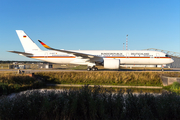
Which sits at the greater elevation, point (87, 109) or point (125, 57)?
point (125, 57)

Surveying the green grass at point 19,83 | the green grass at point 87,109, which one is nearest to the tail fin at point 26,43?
the green grass at point 19,83

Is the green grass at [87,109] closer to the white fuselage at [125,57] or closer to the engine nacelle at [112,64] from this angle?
the engine nacelle at [112,64]

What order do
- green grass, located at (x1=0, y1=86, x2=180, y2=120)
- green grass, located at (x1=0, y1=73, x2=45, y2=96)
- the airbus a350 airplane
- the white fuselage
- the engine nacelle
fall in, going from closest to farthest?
green grass, located at (x1=0, y1=86, x2=180, y2=120)
green grass, located at (x1=0, y1=73, x2=45, y2=96)
the engine nacelle
the airbus a350 airplane
the white fuselage

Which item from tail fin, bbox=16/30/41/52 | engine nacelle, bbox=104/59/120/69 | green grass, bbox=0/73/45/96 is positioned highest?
tail fin, bbox=16/30/41/52

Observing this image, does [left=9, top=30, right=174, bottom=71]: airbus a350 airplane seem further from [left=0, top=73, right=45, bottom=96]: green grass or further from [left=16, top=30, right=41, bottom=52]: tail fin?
[left=0, top=73, right=45, bottom=96]: green grass

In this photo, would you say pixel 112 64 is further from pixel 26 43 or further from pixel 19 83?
pixel 26 43

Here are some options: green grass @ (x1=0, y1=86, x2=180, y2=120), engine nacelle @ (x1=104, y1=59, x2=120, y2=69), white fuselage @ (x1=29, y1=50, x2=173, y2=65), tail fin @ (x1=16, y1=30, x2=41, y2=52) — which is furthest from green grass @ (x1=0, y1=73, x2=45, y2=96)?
tail fin @ (x1=16, y1=30, x2=41, y2=52)

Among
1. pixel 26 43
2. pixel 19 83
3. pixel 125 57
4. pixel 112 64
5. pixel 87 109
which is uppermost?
pixel 26 43

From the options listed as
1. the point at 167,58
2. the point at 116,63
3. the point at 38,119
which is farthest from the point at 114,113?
the point at 167,58

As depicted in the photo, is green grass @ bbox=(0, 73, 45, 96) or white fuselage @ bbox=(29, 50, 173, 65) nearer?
green grass @ bbox=(0, 73, 45, 96)

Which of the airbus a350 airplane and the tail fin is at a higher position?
the tail fin

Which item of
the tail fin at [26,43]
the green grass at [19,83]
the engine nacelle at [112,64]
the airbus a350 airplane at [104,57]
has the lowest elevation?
the green grass at [19,83]

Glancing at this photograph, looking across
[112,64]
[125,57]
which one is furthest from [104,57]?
[125,57]

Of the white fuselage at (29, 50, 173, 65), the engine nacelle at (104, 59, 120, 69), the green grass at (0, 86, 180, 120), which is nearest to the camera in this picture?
the green grass at (0, 86, 180, 120)
